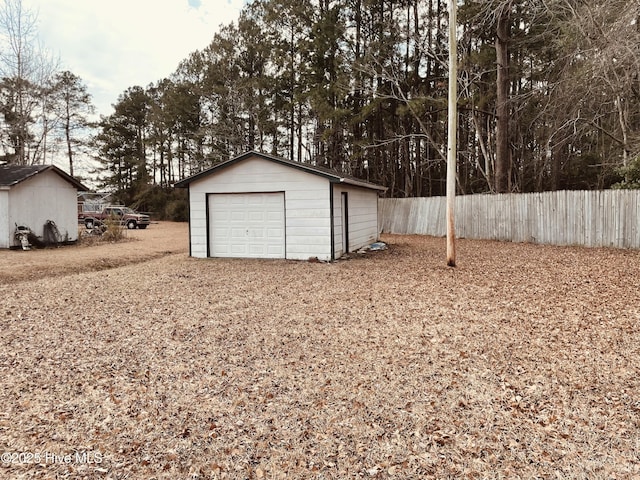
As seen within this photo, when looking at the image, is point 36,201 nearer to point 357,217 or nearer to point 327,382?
point 357,217

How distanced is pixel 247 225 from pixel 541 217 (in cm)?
949

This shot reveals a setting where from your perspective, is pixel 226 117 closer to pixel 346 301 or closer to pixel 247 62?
pixel 247 62

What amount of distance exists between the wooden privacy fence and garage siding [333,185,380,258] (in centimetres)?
365

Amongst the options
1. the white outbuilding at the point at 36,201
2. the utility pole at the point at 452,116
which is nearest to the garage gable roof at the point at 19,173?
the white outbuilding at the point at 36,201

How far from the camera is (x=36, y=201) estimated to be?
1448 cm

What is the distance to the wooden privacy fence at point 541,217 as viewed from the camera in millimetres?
11188

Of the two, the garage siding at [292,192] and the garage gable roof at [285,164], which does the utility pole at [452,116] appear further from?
the garage siding at [292,192]

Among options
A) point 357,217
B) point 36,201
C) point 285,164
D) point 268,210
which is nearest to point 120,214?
point 36,201

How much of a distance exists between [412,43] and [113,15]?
1464 centimetres

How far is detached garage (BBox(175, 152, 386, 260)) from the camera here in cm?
1023

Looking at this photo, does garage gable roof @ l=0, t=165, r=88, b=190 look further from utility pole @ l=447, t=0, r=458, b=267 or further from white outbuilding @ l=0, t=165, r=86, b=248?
utility pole @ l=447, t=0, r=458, b=267

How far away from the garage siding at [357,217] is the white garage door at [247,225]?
4.78ft

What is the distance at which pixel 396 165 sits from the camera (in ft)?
79.9

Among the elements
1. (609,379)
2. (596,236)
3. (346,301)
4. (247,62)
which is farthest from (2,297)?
(247,62)
